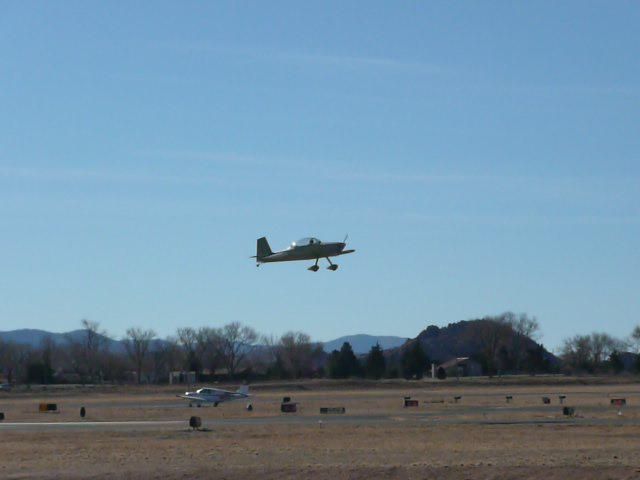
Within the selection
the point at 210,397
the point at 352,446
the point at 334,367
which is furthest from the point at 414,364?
the point at 352,446

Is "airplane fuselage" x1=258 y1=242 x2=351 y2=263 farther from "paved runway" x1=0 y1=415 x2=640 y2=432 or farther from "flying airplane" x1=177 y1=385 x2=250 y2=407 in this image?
"flying airplane" x1=177 y1=385 x2=250 y2=407

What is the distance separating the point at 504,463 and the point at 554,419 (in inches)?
1071

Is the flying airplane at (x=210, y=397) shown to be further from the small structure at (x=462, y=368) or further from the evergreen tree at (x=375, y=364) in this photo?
the small structure at (x=462, y=368)

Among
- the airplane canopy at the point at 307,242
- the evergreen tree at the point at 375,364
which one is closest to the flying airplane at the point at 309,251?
the airplane canopy at the point at 307,242

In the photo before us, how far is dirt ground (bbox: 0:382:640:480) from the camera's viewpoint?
35719mm

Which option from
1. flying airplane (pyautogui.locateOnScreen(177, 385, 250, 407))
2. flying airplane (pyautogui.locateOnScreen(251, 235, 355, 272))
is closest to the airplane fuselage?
flying airplane (pyautogui.locateOnScreen(251, 235, 355, 272))

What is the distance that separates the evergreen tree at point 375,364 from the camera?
175125 mm

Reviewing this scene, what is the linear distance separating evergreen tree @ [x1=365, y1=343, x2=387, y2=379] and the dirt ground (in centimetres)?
9524

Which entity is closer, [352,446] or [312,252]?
[352,446]

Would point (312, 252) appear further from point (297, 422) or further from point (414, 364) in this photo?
point (414, 364)

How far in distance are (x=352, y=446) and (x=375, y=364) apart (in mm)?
131565

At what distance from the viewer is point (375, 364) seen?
580 feet

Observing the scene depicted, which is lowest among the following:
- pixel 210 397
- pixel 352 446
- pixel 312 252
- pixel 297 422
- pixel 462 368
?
pixel 352 446

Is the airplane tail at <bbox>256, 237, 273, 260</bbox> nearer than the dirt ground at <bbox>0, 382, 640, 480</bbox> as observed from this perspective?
No
